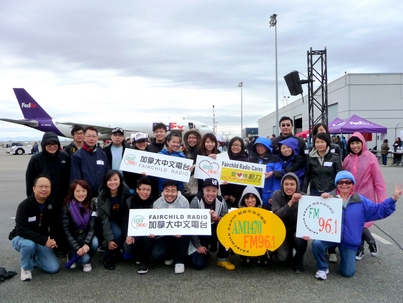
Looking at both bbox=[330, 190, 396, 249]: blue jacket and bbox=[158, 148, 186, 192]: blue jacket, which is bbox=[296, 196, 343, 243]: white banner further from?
bbox=[158, 148, 186, 192]: blue jacket

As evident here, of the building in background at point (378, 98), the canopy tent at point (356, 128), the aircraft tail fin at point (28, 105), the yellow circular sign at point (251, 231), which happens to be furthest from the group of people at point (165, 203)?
the aircraft tail fin at point (28, 105)

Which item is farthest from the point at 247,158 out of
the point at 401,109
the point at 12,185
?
the point at 401,109

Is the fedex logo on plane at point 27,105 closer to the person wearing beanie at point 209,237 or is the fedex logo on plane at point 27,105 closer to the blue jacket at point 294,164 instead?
the person wearing beanie at point 209,237

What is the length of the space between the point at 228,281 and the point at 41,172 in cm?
304

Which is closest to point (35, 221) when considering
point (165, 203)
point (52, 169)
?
point (52, 169)

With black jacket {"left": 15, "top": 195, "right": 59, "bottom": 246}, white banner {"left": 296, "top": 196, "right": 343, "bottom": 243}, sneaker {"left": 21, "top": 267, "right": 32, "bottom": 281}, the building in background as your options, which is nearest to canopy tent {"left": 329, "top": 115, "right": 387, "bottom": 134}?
the building in background

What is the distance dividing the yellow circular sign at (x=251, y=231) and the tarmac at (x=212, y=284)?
319mm

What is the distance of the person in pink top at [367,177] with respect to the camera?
5059mm

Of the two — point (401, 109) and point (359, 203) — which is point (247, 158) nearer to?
point (359, 203)

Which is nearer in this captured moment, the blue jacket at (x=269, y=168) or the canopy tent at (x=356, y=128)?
the blue jacket at (x=269, y=168)

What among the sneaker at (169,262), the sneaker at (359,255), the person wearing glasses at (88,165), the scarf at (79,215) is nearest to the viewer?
the scarf at (79,215)

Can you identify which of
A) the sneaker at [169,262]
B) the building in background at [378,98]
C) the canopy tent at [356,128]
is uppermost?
the building in background at [378,98]

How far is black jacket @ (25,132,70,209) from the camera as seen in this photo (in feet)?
16.5

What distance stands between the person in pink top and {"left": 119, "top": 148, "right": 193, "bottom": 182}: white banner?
8.18 ft
